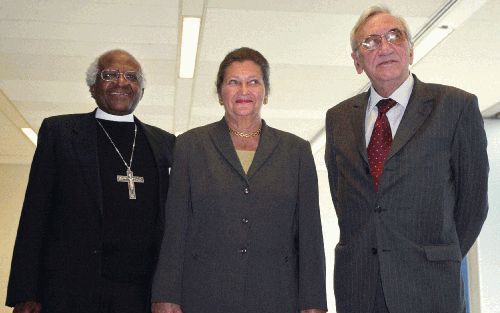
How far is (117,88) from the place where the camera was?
9.52ft

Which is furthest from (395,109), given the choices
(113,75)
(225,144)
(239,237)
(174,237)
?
(113,75)

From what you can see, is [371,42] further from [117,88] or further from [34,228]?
[34,228]

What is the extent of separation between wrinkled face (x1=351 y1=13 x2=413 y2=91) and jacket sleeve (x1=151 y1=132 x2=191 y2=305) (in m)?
0.79

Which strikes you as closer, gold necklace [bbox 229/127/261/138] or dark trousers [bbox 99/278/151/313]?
dark trousers [bbox 99/278/151/313]

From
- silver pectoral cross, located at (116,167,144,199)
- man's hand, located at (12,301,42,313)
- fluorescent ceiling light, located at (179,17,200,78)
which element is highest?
fluorescent ceiling light, located at (179,17,200,78)

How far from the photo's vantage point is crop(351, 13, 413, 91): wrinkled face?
104 inches

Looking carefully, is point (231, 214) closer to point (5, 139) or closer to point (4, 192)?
point (5, 139)

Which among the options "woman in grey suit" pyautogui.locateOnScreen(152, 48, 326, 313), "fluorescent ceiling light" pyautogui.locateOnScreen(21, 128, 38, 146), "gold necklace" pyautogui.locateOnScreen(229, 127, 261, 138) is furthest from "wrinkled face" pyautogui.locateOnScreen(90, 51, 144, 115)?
"fluorescent ceiling light" pyautogui.locateOnScreen(21, 128, 38, 146)

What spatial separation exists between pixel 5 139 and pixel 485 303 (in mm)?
7362

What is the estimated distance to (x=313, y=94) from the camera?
25.9 ft

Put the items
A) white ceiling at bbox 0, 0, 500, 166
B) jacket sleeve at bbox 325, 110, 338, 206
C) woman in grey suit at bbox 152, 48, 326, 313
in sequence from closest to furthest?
woman in grey suit at bbox 152, 48, 326, 313, jacket sleeve at bbox 325, 110, 338, 206, white ceiling at bbox 0, 0, 500, 166

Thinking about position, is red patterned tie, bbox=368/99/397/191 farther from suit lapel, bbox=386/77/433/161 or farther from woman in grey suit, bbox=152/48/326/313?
woman in grey suit, bbox=152/48/326/313

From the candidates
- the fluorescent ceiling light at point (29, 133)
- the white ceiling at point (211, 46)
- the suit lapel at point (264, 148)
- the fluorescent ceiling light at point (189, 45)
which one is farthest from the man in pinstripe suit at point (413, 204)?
the fluorescent ceiling light at point (29, 133)

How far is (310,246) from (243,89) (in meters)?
0.65
